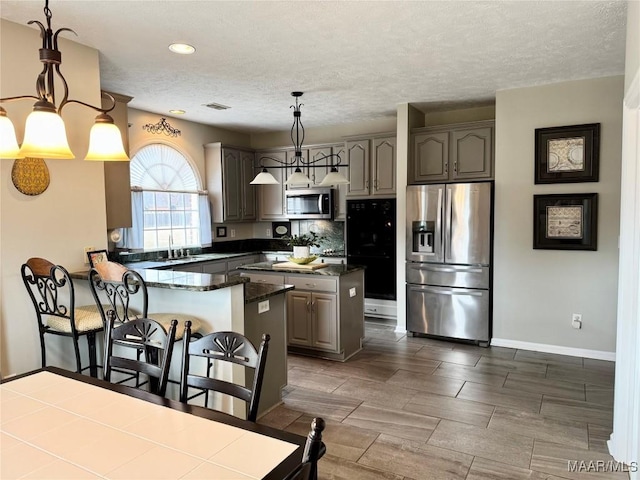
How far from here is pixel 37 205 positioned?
9.82 feet

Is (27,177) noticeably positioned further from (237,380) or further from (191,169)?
(191,169)

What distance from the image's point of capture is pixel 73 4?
2.62m

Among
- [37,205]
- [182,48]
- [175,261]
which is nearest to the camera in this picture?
[37,205]

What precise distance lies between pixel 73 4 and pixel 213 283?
187 cm

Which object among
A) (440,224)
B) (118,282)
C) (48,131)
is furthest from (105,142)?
(440,224)

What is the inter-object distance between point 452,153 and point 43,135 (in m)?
4.36

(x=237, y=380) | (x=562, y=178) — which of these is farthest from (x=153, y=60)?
(x=562, y=178)

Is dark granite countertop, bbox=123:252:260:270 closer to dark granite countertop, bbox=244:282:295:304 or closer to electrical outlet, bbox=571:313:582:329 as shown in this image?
dark granite countertop, bbox=244:282:295:304

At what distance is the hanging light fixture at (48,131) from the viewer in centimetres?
167

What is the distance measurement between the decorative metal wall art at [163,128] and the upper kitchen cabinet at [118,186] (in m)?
1.37

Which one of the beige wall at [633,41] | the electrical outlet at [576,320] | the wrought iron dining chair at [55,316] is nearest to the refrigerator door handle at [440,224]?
the electrical outlet at [576,320]

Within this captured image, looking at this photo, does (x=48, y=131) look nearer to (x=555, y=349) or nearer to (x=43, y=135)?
(x=43, y=135)

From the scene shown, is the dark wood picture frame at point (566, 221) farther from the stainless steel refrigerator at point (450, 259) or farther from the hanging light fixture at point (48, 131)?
the hanging light fixture at point (48, 131)

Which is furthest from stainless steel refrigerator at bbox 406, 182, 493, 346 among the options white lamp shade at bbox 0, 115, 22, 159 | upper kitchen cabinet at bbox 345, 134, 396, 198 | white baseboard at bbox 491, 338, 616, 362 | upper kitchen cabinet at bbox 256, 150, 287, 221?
white lamp shade at bbox 0, 115, 22, 159
